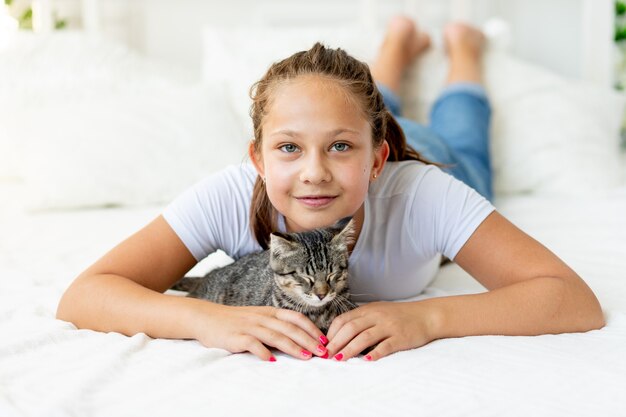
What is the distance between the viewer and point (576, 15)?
11.6 ft

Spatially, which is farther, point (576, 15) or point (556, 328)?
point (576, 15)

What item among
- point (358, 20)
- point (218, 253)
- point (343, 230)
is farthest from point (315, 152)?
point (358, 20)

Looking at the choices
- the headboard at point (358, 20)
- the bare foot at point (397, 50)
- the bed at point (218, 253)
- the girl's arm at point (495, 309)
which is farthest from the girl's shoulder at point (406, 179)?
the headboard at point (358, 20)

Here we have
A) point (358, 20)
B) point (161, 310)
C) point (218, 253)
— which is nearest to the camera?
point (161, 310)

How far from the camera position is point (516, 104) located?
2578 millimetres

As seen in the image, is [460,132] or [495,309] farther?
[460,132]

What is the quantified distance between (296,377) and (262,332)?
5.3 inches

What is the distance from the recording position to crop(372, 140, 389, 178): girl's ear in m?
1.35

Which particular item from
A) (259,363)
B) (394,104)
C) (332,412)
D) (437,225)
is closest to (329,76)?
(437,225)

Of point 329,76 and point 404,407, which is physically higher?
point 329,76

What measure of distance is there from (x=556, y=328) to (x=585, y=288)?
11 centimetres

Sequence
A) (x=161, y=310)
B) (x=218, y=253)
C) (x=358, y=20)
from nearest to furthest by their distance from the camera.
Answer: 1. (x=161, y=310)
2. (x=218, y=253)
3. (x=358, y=20)

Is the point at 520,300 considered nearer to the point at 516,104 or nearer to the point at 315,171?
the point at 315,171

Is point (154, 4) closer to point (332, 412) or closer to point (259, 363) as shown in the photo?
point (259, 363)
